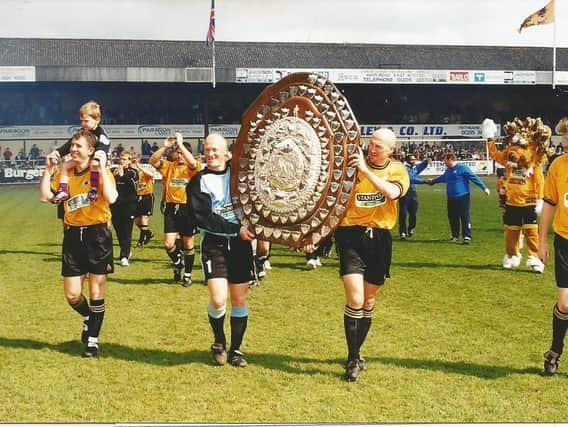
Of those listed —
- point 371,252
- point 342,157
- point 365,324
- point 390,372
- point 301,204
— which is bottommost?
point 390,372

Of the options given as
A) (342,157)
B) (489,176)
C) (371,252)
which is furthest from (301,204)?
(489,176)

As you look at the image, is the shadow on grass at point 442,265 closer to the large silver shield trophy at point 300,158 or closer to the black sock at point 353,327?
the black sock at point 353,327

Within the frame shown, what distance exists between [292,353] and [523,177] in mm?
6717

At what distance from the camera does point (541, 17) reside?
127 ft

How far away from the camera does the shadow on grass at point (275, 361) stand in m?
6.77

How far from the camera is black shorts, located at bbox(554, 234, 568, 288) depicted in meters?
6.56

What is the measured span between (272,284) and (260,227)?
569cm

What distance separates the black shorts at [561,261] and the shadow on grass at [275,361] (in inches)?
35.9

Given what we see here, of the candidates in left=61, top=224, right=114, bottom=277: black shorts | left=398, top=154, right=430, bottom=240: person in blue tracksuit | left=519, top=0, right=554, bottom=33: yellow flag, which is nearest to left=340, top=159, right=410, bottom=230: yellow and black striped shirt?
left=61, top=224, right=114, bottom=277: black shorts

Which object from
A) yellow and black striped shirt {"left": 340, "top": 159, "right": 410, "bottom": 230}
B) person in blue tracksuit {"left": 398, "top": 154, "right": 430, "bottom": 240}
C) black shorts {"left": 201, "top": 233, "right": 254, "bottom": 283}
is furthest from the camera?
person in blue tracksuit {"left": 398, "top": 154, "right": 430, "bottom": 240}

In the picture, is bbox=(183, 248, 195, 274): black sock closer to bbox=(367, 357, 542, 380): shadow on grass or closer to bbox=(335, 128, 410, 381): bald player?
bbox=(367, 357, 542, 380): shadow on grass

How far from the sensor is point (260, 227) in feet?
20.0

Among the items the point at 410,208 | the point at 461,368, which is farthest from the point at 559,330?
the point at 410,208

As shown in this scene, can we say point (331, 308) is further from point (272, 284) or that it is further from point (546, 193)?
point (546, 193)
